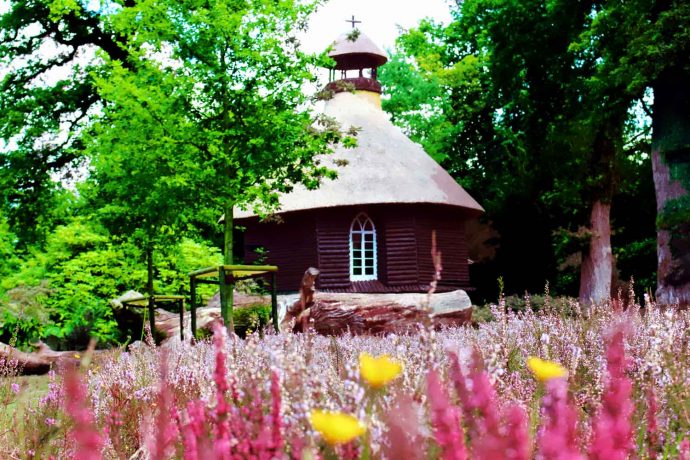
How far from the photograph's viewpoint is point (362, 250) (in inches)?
1035

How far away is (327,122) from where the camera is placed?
51.8 feet

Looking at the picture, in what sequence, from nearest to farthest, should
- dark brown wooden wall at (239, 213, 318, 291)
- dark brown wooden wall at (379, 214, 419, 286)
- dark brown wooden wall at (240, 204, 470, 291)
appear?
dark brown wooden wall at (240, 204, 470, 291) < dark brown wooden wall at (239, 213, 318, 291) < dark brown wooden wall at (379, 214, 419, 286)

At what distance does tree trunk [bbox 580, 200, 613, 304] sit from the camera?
22281 mm

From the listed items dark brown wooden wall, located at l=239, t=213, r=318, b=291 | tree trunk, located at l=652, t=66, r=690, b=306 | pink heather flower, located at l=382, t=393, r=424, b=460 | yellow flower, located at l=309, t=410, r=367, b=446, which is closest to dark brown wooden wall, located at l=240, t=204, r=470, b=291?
dark brown wooden wall, located at l=239, t=213, r=318, b=291

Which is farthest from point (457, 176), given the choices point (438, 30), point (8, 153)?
point (8, 153)

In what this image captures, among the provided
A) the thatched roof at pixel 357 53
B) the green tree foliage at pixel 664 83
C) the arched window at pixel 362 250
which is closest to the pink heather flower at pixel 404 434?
the green tree foliage at pixel 664 83

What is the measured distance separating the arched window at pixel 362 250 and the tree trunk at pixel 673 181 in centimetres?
1052

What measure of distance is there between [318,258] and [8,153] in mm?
9885

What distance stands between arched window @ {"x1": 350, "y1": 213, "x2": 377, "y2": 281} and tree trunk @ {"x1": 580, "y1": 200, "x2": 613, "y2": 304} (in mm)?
7167

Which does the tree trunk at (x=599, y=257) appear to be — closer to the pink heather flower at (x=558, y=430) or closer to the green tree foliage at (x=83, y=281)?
the green tree foliage at (x=83, y=281)

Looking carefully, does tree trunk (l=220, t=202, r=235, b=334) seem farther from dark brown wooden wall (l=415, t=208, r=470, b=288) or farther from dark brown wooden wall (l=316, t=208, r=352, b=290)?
dark brown wooden wall (l=415, t=208, r=470, b=288)

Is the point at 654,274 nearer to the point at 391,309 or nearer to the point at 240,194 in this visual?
the point at 391,309

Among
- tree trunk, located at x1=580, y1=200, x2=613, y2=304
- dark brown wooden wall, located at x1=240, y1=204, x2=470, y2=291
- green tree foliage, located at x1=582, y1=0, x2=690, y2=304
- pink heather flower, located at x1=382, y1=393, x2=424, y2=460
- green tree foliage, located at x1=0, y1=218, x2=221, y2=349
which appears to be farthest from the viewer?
dark brown wooden wall, located at x1=240, y1=204, x2=470, y2=291

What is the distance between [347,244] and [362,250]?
0.80 m
